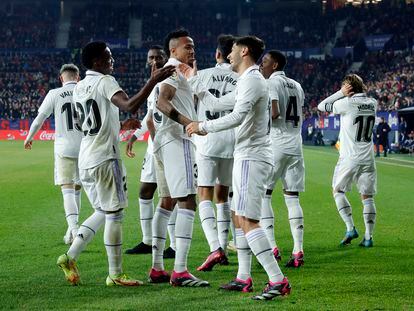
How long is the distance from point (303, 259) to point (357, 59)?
55.6m

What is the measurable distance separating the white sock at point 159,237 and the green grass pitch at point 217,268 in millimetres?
326

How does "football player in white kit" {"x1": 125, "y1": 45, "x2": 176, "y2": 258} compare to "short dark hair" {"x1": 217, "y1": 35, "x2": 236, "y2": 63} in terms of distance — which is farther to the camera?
"football player in white kit" {"x1": 125, "y1": 45, "x2": 176, "y2": 258}

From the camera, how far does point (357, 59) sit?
62688 millimetres

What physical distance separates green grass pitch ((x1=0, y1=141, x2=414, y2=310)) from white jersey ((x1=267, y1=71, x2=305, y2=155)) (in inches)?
57.1

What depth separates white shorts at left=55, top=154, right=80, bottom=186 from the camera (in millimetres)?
10586

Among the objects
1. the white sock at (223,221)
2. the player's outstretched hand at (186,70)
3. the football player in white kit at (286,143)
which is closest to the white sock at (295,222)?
the football player in white kit at (286,143)

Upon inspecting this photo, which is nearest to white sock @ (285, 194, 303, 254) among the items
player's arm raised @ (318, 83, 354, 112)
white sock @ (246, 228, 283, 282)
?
player's arm raised @ (318, 83, 354, 112)

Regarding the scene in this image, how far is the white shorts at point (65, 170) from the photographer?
10586mm

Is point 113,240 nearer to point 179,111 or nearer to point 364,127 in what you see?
point 179,111

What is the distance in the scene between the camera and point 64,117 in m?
10.7

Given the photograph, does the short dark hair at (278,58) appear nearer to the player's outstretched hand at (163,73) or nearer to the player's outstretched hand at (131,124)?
the player's outstretched hand at (131,124)

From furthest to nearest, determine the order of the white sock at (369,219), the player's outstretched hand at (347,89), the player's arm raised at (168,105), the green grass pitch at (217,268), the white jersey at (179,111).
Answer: the white sock at (369,219) → the player's outstretched hand at (347,89) → the white jersey at (179,111) → the player's arm raised at (168,105) → the green grass pitch at (217,268)

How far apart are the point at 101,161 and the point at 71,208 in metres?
3.15

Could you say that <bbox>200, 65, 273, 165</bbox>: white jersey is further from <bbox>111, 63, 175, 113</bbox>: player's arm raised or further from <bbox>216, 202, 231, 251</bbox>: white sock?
<bbox>216, 202, 231, 251</bbox>: white sock
